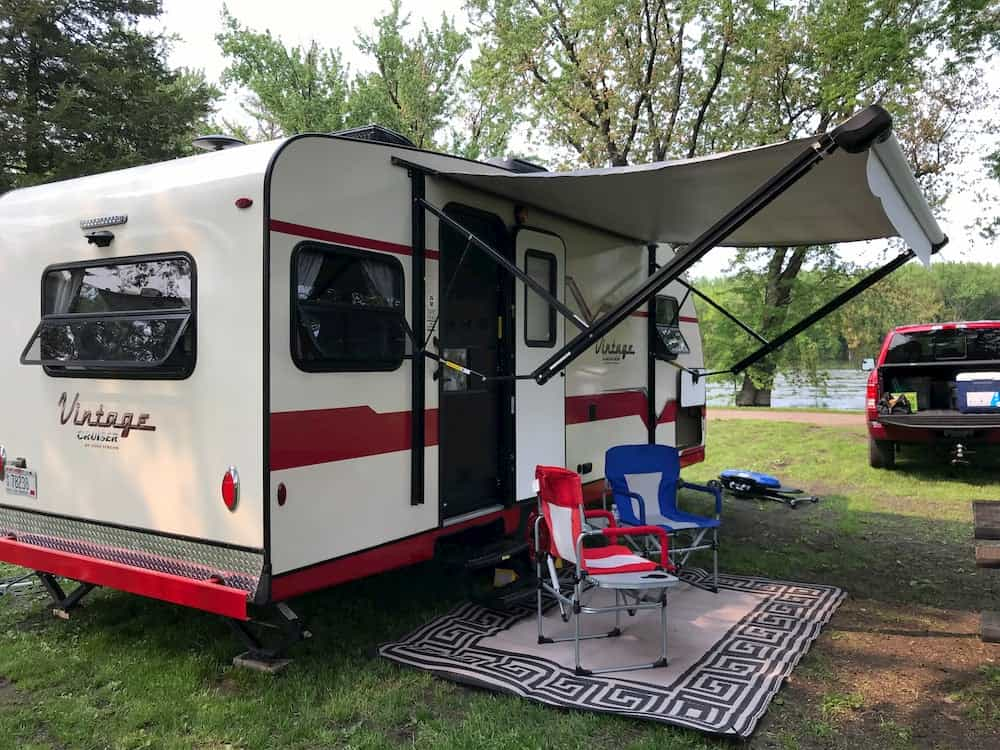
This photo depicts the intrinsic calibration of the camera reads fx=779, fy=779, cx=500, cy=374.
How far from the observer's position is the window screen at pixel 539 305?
5215mm

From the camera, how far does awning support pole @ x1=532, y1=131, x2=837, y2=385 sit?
10.9ft

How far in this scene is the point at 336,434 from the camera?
3.69m

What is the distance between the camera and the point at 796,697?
11.8 feet

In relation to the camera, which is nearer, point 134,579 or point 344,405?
point 134,579

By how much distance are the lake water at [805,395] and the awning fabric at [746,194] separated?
16.2 m

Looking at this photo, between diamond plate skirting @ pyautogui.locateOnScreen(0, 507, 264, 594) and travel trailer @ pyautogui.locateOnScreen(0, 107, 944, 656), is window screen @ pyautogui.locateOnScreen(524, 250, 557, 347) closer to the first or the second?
travel trailer @ pyautogui.locateOnScreen(0, 107, 944, 656)

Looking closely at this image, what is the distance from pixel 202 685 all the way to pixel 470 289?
2.60 metres

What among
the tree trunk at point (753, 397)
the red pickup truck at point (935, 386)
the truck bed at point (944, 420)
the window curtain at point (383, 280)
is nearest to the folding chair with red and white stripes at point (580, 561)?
the window curtain at point (383, 280)

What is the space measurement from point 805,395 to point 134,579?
27.2 meters

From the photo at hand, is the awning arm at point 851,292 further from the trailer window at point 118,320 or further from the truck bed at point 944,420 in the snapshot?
the trailer window at point 118,320

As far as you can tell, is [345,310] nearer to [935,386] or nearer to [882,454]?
[935,386]

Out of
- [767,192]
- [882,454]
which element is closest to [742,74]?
[882,454]

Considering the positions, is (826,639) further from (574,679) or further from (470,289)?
(470,289)

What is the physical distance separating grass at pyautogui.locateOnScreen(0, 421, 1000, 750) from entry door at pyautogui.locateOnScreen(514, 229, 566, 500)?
1059 mm
